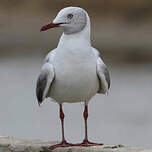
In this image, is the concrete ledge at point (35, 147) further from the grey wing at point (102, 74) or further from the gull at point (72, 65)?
the grey wing at point (102, 74)

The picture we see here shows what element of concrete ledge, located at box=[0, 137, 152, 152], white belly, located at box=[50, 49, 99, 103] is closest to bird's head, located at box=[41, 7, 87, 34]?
white belly, located at box=[50, 49, 99, 103]

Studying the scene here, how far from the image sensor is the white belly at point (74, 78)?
4.26m

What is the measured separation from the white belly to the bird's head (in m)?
0.17

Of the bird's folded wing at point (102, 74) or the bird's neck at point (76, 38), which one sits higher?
the bird's neck at point (76, 38)

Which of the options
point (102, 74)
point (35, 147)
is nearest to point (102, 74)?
point (102, 74)

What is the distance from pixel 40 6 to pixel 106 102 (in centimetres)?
465

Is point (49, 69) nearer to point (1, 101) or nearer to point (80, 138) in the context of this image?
point (80, 138)

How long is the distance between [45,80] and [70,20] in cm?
34

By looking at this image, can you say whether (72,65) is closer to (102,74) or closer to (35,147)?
(102,74)

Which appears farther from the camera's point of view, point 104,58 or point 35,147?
point 104,58

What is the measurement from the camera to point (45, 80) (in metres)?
4.32

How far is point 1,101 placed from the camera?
7672 millimetres

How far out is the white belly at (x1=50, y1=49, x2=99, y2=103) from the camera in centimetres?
426

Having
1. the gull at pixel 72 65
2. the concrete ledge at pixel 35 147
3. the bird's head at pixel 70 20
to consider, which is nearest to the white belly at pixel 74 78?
the gull at pixel 72 65
